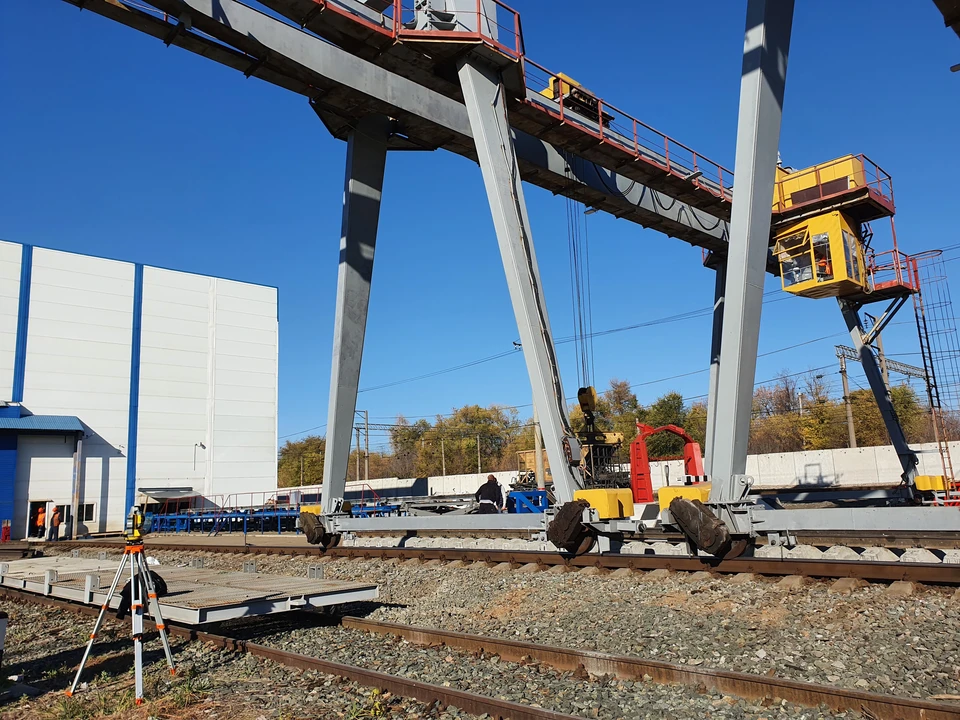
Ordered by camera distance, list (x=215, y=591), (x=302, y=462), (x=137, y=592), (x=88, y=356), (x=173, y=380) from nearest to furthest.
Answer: (x=137, y=592)
(x=215, y=591)
(x=88, y=356)
(x=173, y=380)
(x=302, y=462)

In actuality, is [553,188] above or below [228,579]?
above

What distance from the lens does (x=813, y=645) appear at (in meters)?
5.50

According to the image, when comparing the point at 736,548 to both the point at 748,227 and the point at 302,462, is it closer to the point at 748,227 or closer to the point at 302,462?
the point at 748,227

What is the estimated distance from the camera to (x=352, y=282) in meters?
12.4

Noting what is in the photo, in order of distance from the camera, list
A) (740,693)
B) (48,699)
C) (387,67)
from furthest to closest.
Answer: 1. (387,67)
2. (48,699)
3. (740,693)

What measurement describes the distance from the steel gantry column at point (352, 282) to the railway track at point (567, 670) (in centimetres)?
559

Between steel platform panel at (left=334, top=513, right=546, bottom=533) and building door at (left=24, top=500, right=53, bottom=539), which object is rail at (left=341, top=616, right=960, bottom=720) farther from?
building door at (left=24, top=500, right=53, bottom=539)

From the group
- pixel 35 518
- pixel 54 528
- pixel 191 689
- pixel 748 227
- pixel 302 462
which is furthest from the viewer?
pixel 302 462

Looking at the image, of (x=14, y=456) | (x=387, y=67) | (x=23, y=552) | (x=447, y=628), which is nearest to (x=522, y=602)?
(x=447, y=628)

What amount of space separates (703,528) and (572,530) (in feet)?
6.15

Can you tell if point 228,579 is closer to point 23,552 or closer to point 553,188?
point 553,188

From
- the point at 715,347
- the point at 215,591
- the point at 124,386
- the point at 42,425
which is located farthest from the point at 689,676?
the point at 124,386

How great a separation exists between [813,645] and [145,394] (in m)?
32.3

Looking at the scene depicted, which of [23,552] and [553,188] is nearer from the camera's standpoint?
[553,188]
